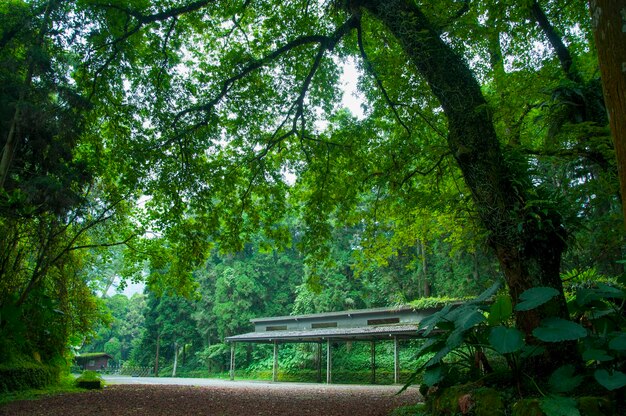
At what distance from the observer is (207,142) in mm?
7984

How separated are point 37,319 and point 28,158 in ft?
17.5

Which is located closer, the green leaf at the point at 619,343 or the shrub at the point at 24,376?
the green leaf at the point at 619,343

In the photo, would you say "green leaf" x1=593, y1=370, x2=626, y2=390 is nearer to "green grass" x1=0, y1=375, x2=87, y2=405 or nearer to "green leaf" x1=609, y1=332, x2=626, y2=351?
"green leaf" x1=609, y1=332, x2=626, y2=351

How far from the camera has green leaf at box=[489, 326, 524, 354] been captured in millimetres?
2938

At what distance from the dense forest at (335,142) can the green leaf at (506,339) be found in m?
0.01

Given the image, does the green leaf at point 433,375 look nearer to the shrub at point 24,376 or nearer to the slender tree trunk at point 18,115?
the slender tree trunk at point 18,115

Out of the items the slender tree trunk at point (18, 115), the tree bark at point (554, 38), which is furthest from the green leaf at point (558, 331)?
the slender tree trunk at point (18, 115)

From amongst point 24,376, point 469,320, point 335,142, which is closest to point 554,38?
point 335,142

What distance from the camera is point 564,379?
3010 mm

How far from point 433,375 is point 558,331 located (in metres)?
1.11

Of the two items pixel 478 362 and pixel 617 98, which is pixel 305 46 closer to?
pixel 478 362

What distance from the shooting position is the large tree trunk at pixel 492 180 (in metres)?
3.64

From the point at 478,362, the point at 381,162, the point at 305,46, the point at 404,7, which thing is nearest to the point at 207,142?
the point at 305,46

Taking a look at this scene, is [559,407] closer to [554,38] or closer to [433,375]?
[433,375]
